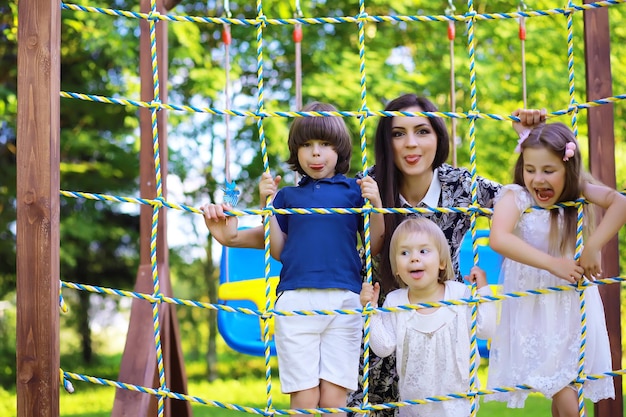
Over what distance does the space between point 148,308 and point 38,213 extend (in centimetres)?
102

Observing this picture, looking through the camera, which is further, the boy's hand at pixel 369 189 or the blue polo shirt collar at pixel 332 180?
the blue polo shirt collar at pixel 332 180

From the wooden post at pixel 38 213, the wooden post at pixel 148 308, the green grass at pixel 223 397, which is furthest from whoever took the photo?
the green grass at pixel 223 397

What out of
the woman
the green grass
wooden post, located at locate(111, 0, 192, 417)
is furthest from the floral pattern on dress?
the green grass

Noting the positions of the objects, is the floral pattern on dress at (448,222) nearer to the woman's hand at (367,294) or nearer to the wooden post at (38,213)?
the woman's hand at (367,294)

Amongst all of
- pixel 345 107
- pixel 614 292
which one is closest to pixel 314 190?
pixel 614 292

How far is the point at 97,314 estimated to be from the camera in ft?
27.6

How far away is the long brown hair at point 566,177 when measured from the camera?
2.01m

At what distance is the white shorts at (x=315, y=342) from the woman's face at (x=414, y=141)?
419mm

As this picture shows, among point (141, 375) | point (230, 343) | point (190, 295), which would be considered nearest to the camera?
point (141, 375)

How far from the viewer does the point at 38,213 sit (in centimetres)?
196

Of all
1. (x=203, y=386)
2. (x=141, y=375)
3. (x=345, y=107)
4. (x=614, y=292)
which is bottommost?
(x=203, y=386)

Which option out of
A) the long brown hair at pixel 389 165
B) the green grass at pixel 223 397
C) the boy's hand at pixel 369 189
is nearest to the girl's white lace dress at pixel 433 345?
the long brown hair at pixel 389 165

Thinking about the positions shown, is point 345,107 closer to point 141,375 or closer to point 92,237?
point 92,237

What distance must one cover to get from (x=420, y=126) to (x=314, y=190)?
0.38m
